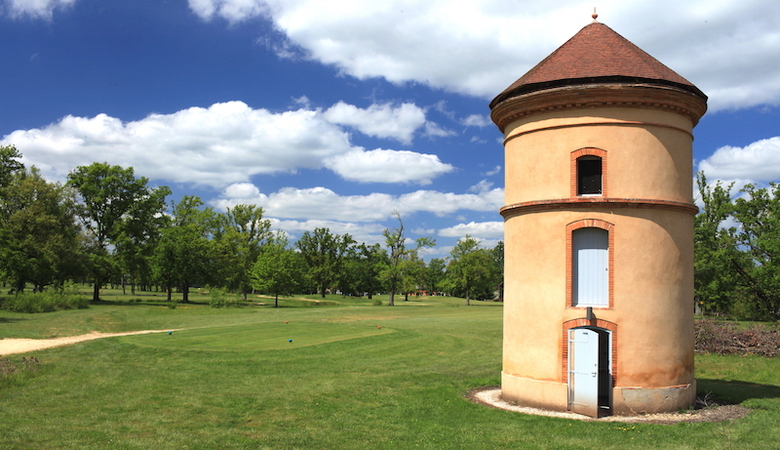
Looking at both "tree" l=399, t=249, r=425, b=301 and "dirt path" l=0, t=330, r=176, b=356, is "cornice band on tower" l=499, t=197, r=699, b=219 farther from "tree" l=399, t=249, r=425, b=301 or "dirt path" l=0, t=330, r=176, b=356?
"tree" l=399, t=249, r=425, b=301

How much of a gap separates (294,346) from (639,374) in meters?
16.0

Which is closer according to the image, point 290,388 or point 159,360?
point 290,388

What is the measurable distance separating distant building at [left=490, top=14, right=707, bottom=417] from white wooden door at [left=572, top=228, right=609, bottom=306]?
27 mm

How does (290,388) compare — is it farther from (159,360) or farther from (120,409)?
(159,360)

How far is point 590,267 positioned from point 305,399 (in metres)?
8.76

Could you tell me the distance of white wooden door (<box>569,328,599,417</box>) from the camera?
13.8 m

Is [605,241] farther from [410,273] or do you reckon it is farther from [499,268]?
[499,268]

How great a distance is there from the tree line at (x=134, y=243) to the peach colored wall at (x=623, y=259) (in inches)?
1827

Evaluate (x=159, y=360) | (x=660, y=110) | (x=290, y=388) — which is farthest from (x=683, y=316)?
(x=159, y=360)

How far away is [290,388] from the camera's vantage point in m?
17.4

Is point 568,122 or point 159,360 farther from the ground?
point 568,122

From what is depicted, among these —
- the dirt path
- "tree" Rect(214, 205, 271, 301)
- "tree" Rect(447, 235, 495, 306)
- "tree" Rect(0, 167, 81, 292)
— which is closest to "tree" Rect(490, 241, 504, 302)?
"tree" Rect(447, 235, 495, 306)

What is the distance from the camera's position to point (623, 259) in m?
14.3

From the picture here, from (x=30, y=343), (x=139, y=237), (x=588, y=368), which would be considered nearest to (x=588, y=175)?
(x=588, y=368)
